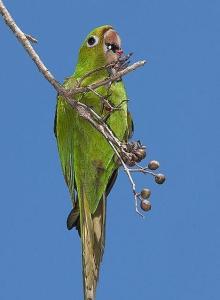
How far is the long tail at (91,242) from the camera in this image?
5.85m

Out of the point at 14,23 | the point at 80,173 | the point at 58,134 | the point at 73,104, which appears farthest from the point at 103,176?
the point at 14,23

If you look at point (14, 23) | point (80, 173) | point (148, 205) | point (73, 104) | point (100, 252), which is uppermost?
point (14, 23)

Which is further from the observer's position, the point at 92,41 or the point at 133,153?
the point at 92,41

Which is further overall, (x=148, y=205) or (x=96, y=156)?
(x=96, y=156)

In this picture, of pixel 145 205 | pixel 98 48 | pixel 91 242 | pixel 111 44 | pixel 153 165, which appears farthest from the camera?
pixel 98 48

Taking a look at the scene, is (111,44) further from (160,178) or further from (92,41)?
(160,178)

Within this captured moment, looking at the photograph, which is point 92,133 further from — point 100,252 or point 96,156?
point 100,252

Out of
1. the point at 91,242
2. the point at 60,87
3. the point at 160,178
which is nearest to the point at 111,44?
the point at 60,87

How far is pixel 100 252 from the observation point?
244 inches

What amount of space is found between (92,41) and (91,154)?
1209 mm

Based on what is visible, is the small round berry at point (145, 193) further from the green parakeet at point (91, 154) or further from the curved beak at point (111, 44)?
the curved beak at point (111, 44)

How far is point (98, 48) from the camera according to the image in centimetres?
643

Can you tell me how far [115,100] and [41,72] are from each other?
1.91 metres

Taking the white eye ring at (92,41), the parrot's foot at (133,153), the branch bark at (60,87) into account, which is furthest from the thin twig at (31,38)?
the white eye ring at (92,41)
